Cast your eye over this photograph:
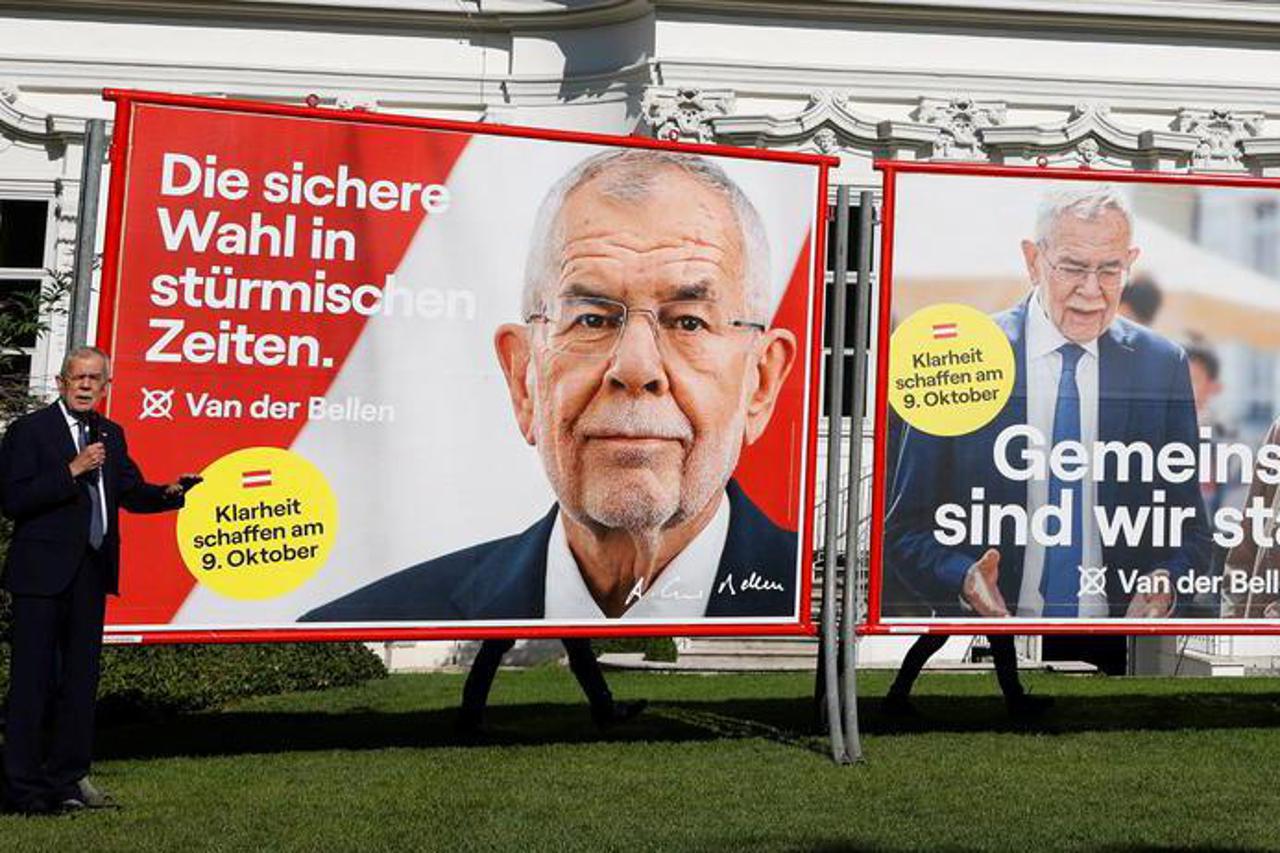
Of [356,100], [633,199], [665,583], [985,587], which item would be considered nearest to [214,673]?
[665,583]

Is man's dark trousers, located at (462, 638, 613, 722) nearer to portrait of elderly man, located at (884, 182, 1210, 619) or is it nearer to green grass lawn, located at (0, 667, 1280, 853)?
green grass lawn, located at (0, 667, 1280, 853)

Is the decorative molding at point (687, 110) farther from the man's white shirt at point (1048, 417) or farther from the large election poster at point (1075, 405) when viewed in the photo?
the man's white shirt at point (1048, 417)

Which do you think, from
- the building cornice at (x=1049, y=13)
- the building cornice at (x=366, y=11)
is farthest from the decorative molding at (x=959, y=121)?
the building cornice at (x=366, y=11)

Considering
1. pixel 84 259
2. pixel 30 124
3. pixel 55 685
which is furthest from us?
pixel 30 124

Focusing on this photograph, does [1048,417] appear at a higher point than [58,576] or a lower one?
higher

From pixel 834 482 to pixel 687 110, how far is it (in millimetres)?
9123

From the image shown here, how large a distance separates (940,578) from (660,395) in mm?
1769

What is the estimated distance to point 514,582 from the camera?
28.7 feet

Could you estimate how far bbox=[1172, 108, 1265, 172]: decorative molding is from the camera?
1811cm

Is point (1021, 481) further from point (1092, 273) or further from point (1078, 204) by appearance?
point (1078, 204)

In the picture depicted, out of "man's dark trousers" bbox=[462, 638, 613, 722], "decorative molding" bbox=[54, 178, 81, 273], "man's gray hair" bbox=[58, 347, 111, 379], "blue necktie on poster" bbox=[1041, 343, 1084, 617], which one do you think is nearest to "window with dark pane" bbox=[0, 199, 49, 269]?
"decorative molding" bbox=[54, 178, 81, 273]

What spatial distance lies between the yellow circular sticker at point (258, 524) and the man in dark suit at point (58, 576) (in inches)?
31.6

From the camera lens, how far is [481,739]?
31.5ft

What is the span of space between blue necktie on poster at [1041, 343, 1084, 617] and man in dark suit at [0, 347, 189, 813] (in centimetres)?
456
